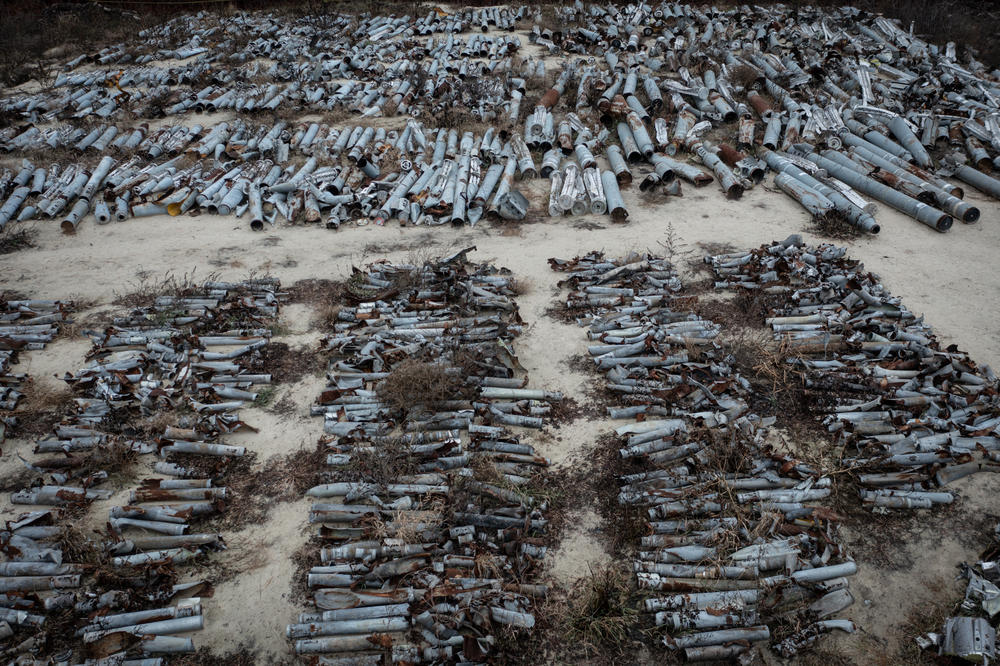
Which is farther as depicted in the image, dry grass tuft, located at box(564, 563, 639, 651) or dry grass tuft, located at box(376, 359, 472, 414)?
dry grass tuft, located at box(376, 359, 472, 414)

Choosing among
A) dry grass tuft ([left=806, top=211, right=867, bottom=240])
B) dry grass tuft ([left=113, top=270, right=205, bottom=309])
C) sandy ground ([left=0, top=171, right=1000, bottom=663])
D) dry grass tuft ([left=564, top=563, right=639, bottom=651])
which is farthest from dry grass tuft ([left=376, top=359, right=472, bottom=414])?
dry grass tuft ([left=806, top=211, right=867, bottom=240])

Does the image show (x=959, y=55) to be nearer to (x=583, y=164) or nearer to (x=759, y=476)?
(x=583, y=164)

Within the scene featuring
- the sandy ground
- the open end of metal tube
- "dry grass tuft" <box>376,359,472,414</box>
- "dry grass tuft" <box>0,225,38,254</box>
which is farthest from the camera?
the open end of metal tube

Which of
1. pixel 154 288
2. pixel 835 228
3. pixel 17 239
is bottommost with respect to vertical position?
pixel 154 288

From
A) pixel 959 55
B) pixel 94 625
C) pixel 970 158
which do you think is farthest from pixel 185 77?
pixel 959 55

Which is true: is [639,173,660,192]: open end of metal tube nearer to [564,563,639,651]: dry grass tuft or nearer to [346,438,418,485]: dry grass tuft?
[346,438,418,485]: dry grass tuft

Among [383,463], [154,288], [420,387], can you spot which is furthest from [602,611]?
[154,288]

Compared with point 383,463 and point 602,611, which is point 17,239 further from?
point 602,611

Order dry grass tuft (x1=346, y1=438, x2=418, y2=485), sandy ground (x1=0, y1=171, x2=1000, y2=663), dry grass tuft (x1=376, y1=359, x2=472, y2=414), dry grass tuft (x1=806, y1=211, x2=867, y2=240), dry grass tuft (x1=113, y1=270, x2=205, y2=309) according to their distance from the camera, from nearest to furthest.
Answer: sandy ground (x1=0, y1=171, x2=1000, y2=663) < dry grass tuft (x1=346, y1=438, x2=418, y2=485) < dry grass tuft (x1=376, y1=359, x2=472, y2=414) < dry grass tuft (x1=113, y1=270, x2=205, y2=309) < dry grass tuft (x1=806, y1=211, x2=867, y2=240)
